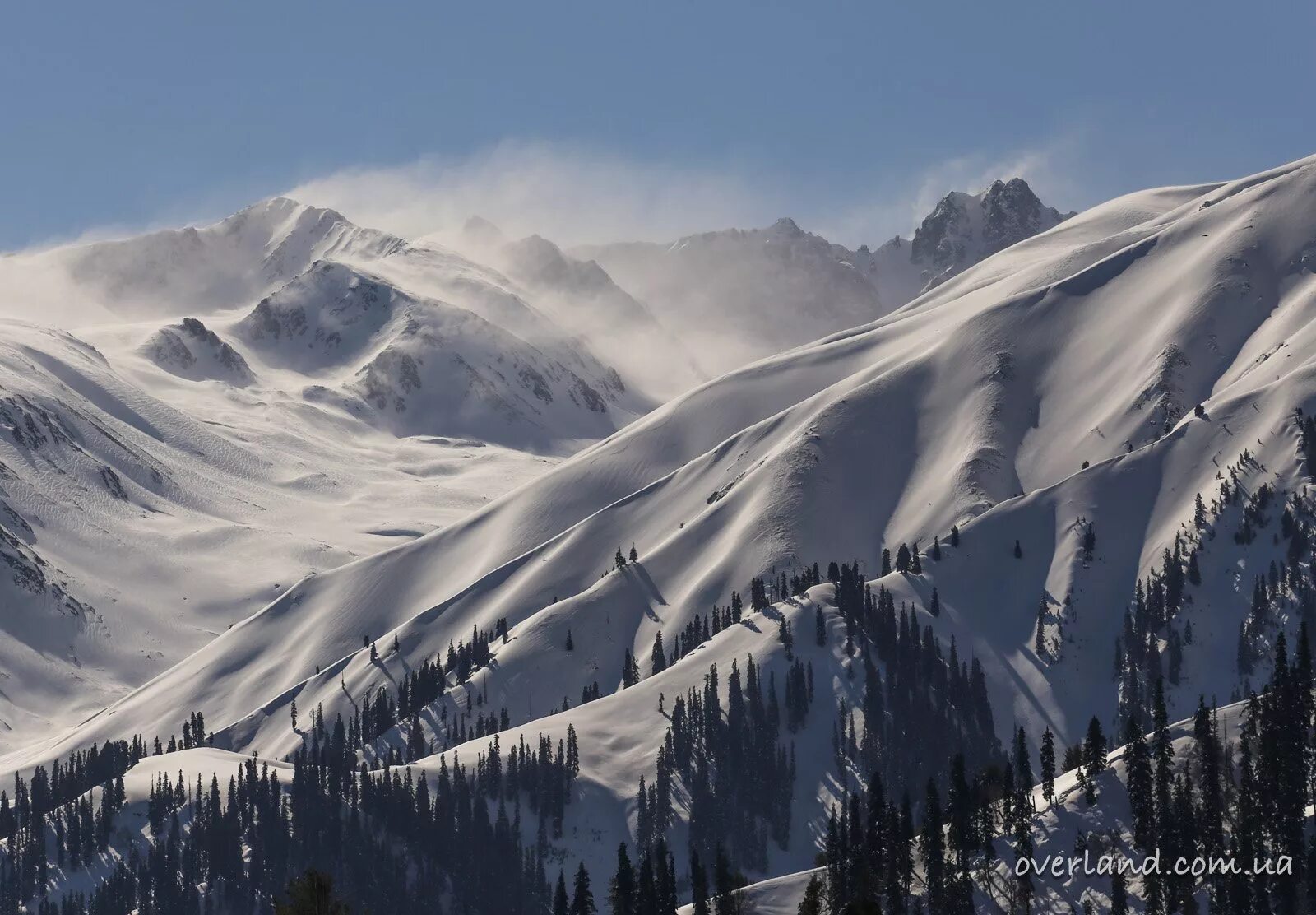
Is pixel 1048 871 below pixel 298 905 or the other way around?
the other way around

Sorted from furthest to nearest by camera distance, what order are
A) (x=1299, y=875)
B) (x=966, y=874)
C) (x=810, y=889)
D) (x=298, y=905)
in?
(x=966, y=874) → (x=1299, y=875) → (x=810, y=889) → (x=298, y=905)

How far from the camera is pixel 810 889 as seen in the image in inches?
6698

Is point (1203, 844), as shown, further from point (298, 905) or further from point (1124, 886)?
point (298, 905)

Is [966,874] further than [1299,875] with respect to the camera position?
Yes

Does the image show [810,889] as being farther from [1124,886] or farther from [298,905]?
[298,905]

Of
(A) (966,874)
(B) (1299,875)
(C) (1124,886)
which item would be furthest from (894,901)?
(B) (1299,875)

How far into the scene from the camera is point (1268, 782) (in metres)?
198

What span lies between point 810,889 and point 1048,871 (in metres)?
37.4

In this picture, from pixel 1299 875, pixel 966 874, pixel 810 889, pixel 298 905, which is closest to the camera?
pixel 298 905

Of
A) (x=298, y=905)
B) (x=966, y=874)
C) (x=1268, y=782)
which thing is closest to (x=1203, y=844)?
(x=1268, y=782)

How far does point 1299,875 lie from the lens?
188m

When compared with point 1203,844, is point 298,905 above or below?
below

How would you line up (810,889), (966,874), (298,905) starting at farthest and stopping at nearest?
(966,874), (810,889), (298,905)

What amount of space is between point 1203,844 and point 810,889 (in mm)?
46157
